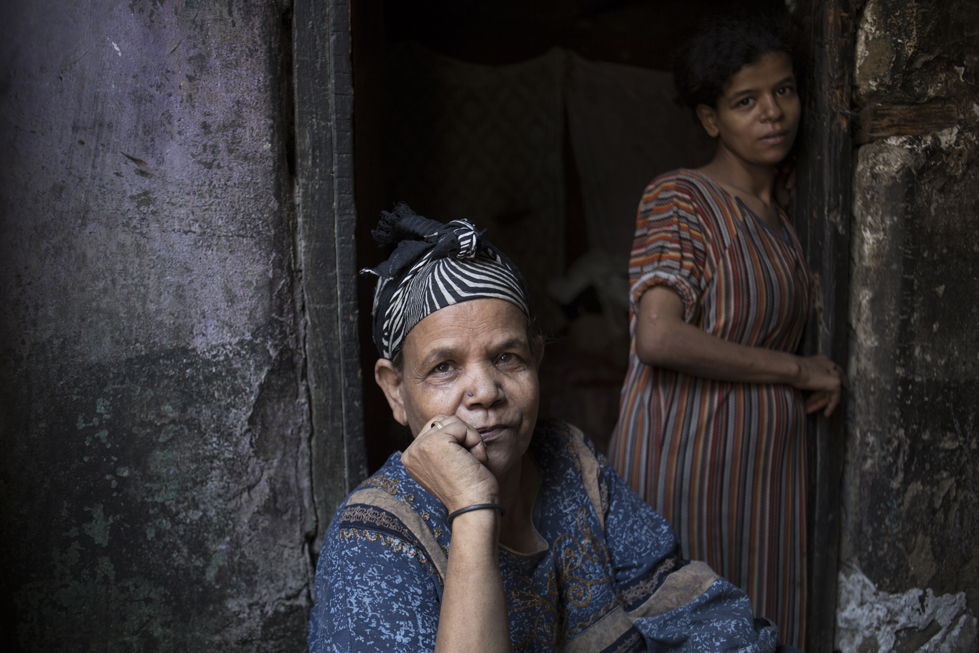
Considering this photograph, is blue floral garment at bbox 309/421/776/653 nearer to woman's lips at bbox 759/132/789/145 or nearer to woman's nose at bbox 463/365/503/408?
woman's nose at bbox 463/365/503/408

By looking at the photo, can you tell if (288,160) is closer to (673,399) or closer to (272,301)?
(272,301)

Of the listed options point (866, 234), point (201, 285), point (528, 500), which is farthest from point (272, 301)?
Answer: point (866, 234)

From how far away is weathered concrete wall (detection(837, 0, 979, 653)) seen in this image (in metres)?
2.12

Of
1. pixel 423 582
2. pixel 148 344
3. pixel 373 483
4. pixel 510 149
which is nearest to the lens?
pixel 423 582

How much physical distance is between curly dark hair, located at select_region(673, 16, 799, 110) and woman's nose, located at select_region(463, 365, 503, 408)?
4.56 ft

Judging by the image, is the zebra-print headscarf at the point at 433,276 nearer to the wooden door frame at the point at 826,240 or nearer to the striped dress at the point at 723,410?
the striped dress at the point at 723,410

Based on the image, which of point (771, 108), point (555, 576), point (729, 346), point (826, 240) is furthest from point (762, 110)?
point (555, 576)

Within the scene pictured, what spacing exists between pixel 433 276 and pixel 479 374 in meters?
0.22

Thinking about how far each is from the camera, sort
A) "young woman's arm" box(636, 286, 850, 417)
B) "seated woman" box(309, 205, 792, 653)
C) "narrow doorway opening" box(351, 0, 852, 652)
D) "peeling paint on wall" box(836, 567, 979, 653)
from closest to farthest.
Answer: "seated woman" box(309, 205, 792, 653), "young woman's arm" box(636, 286, 850, 417), "peeling paint on wall" box(836, 567, 979, 653), "narrow doorway opening" box(351, 0, 852, 652)

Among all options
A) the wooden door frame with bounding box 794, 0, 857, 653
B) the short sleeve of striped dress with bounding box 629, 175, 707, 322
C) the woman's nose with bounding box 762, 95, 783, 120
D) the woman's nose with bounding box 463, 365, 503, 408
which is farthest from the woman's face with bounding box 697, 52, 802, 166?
the woman's nose with bounding box 463, 365, 503, 408

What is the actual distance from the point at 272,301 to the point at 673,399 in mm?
1276

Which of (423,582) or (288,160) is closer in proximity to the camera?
(423,582)

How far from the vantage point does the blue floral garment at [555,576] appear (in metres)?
1.14

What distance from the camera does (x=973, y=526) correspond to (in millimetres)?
2285
